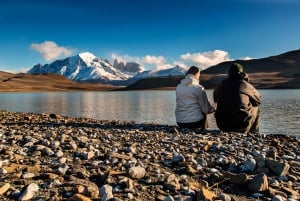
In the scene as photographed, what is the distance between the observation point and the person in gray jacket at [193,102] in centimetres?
1252

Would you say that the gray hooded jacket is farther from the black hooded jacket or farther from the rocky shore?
the rocky shore

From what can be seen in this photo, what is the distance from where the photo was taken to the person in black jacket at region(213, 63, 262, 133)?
1188 centimetres

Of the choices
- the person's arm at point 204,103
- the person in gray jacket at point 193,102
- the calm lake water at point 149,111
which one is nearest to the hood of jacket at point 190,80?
the person in gray jacket at point 193,102

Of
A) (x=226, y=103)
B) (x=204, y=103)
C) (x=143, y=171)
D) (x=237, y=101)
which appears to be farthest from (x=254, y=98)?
(x=143, y=171)

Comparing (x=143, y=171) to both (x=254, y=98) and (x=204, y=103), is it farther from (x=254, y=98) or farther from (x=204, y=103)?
(x=254, y=98)

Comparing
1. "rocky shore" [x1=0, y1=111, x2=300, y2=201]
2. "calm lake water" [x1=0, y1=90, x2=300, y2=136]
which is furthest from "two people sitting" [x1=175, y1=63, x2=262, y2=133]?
"calm lake water" [x1=0, y1=90, x2=300, y2=136]

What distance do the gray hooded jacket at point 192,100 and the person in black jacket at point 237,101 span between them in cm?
45

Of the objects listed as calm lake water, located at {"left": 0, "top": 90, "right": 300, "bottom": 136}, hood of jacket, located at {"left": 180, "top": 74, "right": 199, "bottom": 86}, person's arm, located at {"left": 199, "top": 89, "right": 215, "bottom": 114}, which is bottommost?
calm lake water, located at {"left": 0, "top": 90, "right": 300, "bottom": 136}

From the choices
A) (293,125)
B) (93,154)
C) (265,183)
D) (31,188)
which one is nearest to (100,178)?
(31,188)

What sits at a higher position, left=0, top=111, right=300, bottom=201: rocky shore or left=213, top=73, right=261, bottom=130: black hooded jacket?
left=213, top=73, right=261, bottom=130: black hooded jacket

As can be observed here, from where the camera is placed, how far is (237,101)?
465 inches

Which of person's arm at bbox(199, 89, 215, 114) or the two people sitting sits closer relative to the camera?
the two people sitting

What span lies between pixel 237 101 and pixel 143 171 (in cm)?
631

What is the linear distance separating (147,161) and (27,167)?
2.34 meters
